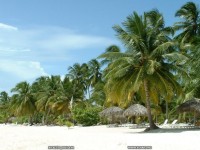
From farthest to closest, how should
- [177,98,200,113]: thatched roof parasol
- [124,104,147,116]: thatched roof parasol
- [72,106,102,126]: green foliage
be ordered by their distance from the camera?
1. [72,106,102,126]: green foliage
2. [124,104,147,116]: thatched roof parasol
3. [177,98,200,113]: thatched roof parasol

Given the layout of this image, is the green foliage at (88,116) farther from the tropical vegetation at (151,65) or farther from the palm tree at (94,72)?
the palm tree at (94,72)

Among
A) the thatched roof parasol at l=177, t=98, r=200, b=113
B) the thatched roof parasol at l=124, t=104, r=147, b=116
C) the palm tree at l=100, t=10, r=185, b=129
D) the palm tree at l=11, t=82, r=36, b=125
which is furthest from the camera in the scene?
the palm tree at l=11, t=82, r=36, b=125

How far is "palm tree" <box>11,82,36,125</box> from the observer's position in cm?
5438

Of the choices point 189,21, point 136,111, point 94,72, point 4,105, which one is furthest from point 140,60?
point 4,105

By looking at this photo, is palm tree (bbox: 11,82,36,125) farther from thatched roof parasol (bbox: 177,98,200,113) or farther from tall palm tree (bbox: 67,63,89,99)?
thatched roof parasol (bbox: 177,98,200,113)

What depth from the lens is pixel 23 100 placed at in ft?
181

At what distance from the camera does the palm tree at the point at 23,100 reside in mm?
54375

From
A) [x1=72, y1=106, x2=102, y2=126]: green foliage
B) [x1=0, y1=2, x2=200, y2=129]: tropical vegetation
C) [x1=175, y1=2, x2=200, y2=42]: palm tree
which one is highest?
[x1=175, y1=2, x2=200, y2=42]: palm tree

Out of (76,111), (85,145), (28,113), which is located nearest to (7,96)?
(28,113)

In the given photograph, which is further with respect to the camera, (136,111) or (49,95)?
(49,95)

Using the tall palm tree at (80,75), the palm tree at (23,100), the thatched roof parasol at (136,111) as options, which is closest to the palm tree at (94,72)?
the tall palm tree at (80,75)

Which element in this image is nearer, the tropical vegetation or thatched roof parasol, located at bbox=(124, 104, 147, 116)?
the tropical vegetation

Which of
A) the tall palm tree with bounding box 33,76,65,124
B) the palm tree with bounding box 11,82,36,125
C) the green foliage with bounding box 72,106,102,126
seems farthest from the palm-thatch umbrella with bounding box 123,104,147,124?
the palm tree with bounding box 11,82,36,125

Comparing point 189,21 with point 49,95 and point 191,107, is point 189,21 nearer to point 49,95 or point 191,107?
point 191,107
